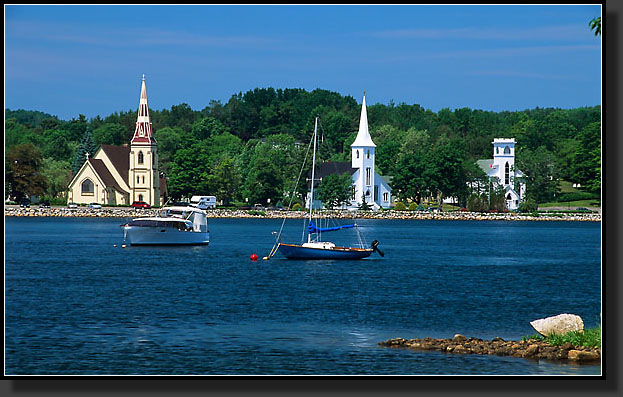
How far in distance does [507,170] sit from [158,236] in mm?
97004

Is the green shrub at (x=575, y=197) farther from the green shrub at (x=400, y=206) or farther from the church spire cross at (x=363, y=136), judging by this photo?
the church spire cross at (x=363, y=136)

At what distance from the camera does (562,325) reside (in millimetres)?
25906

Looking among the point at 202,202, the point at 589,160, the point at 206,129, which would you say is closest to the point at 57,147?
the point at 206,129

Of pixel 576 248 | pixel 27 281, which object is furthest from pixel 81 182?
pixel 27 281

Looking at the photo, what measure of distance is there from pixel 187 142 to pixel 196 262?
3299 inches

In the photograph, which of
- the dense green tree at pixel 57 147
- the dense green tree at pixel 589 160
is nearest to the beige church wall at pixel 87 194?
the dense green tree at pixel 57 147

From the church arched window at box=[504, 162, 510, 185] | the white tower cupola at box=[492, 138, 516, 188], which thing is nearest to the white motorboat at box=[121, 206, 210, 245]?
the white tower cupola at box=[492, 138, 516, 188]

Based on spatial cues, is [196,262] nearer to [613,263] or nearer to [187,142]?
[613,263]

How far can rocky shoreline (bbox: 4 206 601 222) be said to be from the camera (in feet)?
462

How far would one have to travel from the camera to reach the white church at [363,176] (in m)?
153

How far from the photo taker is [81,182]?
147m

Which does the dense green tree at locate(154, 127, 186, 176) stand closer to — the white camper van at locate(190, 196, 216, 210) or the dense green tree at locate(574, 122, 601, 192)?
the white camper van at locate(190, 196, 216, 210)

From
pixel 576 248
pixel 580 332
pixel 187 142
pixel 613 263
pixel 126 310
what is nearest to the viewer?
pixel 613 263

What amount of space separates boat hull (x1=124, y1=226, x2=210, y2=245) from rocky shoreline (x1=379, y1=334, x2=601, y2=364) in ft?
172
